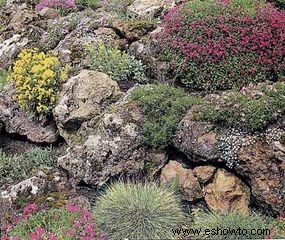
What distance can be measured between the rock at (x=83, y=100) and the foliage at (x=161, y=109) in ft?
2.38

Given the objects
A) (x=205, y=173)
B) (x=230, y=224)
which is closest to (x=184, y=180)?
(x=205, y=173)

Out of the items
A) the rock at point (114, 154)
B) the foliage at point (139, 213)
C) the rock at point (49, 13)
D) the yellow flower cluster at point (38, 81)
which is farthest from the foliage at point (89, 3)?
the foliage at point (139, 213)

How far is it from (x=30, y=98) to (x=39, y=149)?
43.6 inches

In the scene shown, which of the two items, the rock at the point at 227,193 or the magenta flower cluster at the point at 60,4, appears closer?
the rock at the point at 227,193

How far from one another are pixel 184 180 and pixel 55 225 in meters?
2.14

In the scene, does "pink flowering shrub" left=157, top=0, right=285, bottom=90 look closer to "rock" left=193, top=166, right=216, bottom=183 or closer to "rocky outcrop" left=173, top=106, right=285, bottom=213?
"rocky outcrop" left=173, top=106, right=285, bottom=213

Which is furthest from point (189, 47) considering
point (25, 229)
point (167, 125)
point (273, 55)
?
point (25, 229)

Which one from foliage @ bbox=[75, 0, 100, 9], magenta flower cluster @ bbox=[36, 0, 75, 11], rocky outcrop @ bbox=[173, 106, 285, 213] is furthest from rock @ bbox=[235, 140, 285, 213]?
magenta flower cluster @ bbox=[36, 0, 75, 11]

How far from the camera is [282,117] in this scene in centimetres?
822

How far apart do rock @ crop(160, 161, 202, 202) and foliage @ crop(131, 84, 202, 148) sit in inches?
18.5

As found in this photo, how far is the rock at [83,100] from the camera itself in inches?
386

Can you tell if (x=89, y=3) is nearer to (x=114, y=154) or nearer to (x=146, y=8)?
(x=146, y=8)

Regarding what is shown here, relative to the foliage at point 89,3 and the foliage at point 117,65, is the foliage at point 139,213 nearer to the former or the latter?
the foliage at point 117,65

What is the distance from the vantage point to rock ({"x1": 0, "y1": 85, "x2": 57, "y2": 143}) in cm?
1045
